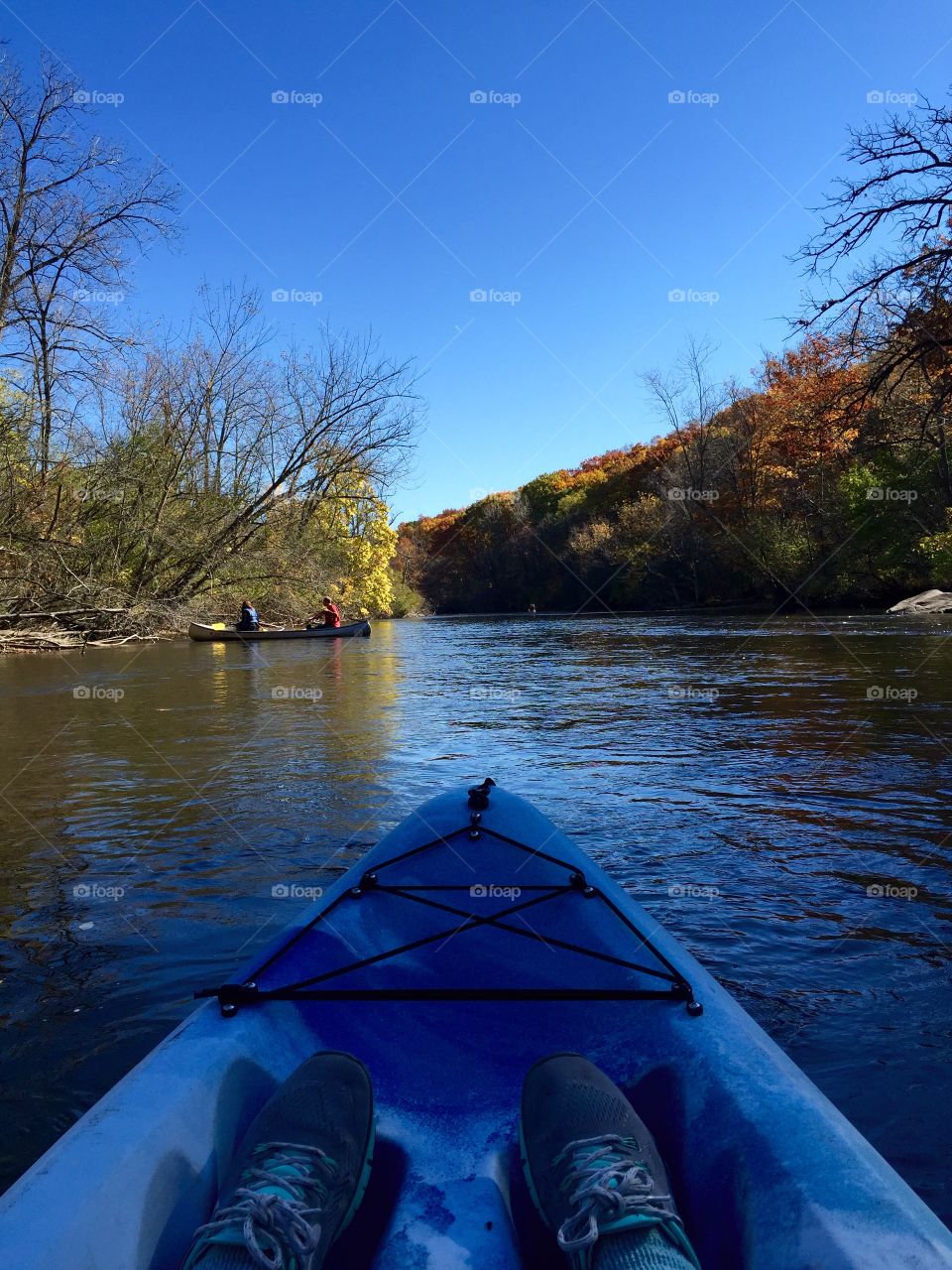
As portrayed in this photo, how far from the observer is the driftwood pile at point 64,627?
41.0 feet

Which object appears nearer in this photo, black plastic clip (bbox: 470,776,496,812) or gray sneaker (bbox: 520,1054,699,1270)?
gray sneaker (bbox: 520,1054,699,1270)

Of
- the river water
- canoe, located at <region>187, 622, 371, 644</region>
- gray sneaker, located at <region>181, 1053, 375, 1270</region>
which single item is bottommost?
the river water

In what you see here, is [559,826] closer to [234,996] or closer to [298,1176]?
[234,996]

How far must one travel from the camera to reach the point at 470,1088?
2.35 meters

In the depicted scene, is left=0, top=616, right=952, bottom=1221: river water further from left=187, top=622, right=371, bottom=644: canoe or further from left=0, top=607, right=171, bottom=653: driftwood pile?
left=187, top=622, right=371, bottom=644: canoe

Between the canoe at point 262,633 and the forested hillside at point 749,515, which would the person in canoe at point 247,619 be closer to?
the canoe at point 262,633

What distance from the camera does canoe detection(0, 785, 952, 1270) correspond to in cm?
147

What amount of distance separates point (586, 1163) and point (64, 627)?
54.8 ft

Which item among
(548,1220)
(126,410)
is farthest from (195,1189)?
(126,410)

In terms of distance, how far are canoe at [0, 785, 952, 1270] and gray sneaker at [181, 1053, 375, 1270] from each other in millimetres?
127

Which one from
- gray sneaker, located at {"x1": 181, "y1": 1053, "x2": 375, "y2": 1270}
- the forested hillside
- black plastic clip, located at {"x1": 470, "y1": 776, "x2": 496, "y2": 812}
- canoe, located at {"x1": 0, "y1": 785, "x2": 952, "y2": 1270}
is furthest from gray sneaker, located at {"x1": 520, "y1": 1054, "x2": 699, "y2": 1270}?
the forested hillside

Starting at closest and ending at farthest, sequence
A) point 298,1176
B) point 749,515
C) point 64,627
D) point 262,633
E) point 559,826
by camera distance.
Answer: point 298,1176, point 559,826, point 64,627, point 262,633, point 749,515

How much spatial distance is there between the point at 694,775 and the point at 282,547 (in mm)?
20189

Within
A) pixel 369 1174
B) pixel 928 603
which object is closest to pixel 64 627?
pixel 369 1174
